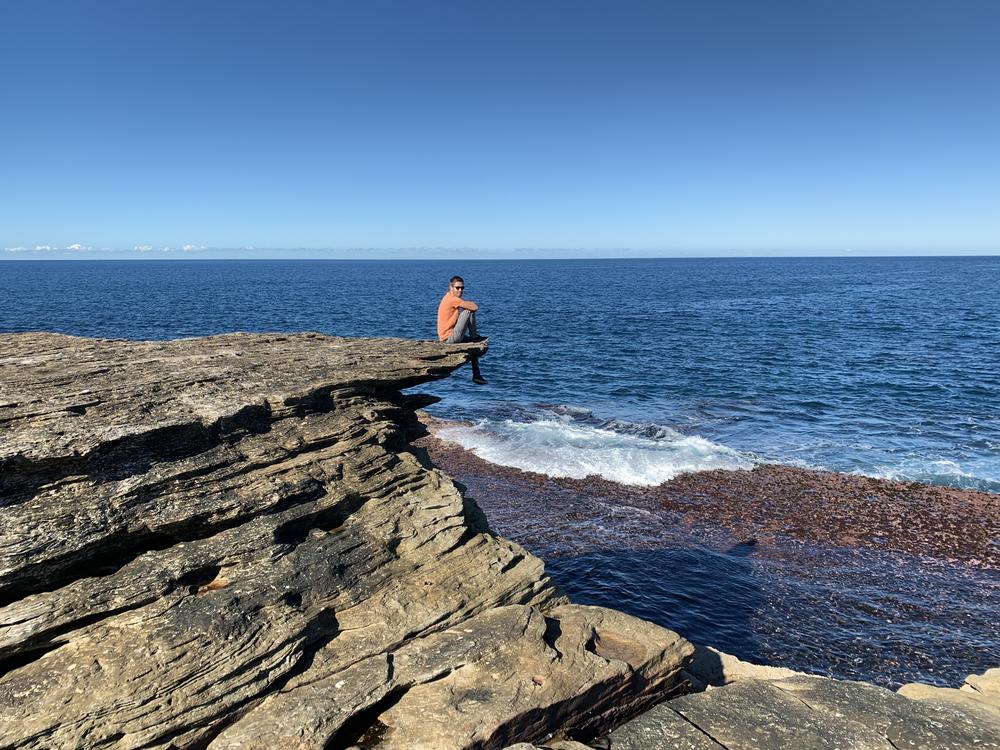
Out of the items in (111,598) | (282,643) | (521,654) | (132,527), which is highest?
(132,527)

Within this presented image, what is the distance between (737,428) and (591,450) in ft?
39.7

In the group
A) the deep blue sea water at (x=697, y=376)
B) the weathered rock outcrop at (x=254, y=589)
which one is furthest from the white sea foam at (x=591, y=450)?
the weathered rock outcrop at (x=254, y=589)

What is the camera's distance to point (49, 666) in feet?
31.4

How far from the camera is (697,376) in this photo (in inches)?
2249

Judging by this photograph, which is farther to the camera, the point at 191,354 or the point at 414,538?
the point at 191,354

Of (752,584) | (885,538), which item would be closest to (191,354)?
(752,584)

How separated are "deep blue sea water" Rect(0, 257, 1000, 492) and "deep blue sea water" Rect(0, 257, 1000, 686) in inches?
10.4

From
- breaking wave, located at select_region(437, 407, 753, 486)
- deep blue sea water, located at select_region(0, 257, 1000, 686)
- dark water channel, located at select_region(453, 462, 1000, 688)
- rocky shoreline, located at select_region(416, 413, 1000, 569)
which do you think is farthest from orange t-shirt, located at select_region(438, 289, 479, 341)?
breaking wave, located at select_region(437, 407, 753, 486)

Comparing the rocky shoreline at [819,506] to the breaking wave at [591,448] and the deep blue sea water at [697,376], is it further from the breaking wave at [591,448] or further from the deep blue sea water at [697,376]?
the deep blue sea water at [697,376]

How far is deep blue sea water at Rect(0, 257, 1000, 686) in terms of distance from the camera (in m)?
20.5

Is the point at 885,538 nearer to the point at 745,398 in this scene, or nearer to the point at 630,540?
the point at 630,540

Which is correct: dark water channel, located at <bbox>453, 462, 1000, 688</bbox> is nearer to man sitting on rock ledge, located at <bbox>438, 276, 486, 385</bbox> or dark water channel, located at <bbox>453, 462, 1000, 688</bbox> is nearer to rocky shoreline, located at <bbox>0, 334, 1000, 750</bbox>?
rocky shoreline, located at <bbox>0, 334, 1000, 750</bbox>

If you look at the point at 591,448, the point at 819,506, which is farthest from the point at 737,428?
the point at 819,506

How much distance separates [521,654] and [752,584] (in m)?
14.7
